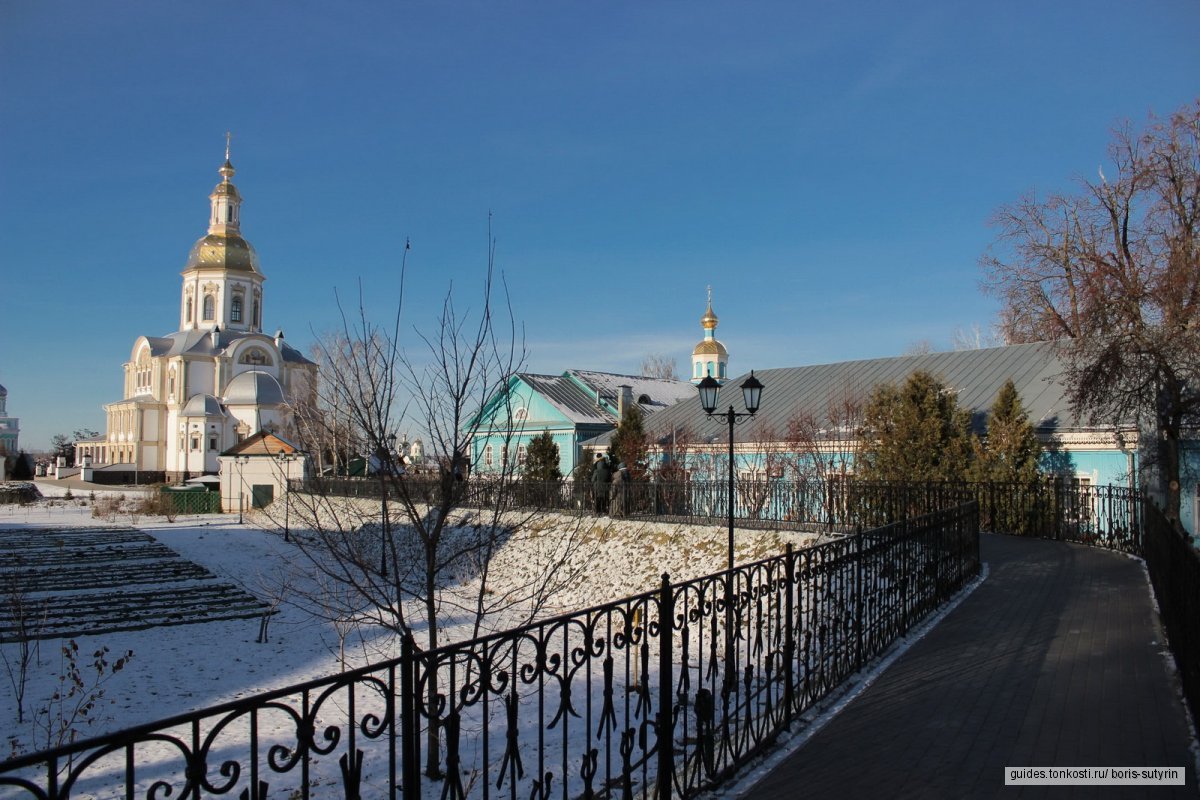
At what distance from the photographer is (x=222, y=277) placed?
6241cm

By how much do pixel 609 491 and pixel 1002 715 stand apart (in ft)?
43.7

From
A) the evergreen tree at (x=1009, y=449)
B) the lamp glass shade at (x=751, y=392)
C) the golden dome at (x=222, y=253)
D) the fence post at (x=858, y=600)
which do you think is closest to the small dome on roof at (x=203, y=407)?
the golden dome at (x=222, y=253)

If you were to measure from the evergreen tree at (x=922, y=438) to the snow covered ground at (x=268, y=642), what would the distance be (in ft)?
19.8

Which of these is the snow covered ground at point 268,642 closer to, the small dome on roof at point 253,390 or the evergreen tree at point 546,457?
the evergreen tree at point 546,457

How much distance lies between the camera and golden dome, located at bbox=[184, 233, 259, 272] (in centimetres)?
6219

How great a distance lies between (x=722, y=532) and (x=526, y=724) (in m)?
7.64

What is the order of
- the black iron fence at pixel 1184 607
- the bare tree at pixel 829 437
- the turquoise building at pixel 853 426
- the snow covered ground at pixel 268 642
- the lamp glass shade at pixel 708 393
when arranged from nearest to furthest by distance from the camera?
the black iron fence at pixel 1184 607, the snow covered ground at pixel 268 642, the lamp glass shade at pixel 708 393, the turquoise building at pixel 853 426, the bare tree at pixel 829 437

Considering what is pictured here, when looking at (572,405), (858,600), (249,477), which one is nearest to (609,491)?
(858,600)

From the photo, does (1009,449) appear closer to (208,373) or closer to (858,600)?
(858,600)

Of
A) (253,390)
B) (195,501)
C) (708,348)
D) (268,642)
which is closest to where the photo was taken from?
(268,642)

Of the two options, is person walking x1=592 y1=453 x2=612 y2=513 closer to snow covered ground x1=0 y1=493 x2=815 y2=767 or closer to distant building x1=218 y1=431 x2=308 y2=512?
snow covered ground x1=0 y1=493 x2=815 y2=767

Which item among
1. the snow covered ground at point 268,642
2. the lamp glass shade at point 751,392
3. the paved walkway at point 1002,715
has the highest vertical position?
the lamp glass shade at point 751,392

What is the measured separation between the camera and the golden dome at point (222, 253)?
62188 millimetres

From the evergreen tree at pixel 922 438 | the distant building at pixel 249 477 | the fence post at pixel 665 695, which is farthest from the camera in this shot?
the distant building at pixel 249 477
